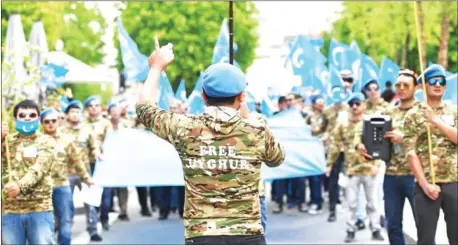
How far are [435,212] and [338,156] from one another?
6231 millimetres

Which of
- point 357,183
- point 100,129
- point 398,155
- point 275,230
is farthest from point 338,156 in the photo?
point 398,155

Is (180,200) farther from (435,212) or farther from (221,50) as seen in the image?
(435,212)

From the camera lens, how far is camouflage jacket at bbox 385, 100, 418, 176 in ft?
29.6

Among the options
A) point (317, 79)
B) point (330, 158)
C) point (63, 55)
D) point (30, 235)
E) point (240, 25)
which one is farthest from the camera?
point (240, 25)

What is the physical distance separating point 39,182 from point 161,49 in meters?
3.64

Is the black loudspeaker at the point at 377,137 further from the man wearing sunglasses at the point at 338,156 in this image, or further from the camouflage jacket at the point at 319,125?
the camouflage jacket at the point at 319,125

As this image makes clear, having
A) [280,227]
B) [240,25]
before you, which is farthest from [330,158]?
[240,25]

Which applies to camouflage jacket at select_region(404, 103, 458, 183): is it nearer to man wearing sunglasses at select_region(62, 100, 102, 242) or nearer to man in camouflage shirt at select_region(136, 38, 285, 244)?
man in camouflage shirt at select_region(136, 38, 285, 244)

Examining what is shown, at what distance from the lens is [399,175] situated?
9000mm

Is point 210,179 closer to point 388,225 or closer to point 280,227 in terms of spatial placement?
point 388,225

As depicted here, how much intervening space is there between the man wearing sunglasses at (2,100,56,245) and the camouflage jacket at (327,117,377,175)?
4.41m

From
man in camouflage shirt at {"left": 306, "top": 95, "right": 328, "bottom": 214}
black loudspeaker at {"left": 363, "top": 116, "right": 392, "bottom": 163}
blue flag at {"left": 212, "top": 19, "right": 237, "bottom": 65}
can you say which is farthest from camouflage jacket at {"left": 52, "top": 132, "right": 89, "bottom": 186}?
man in camouflage shirt at {"left": 306, "top": 95, "right": 328, "bottom": 214}

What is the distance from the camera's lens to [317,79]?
20781 millimetres

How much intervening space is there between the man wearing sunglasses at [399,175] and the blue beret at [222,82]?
3979 millimetres
